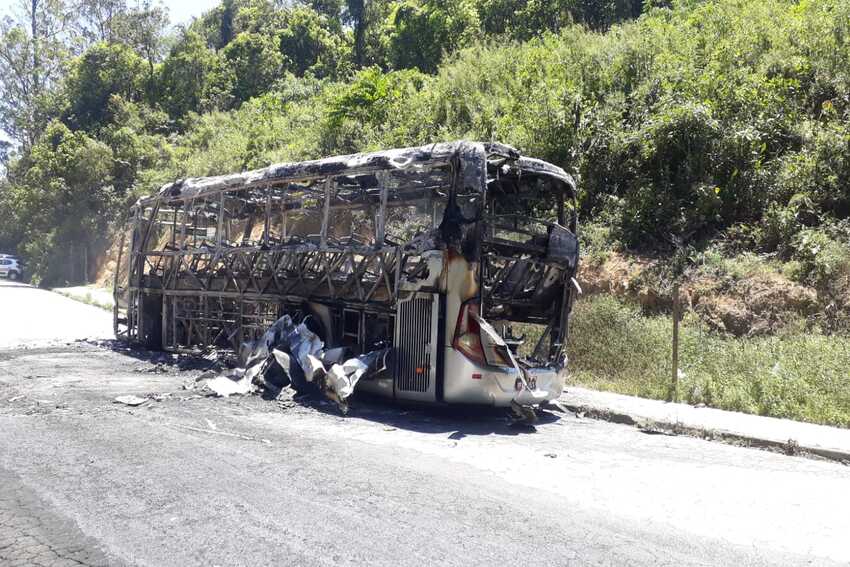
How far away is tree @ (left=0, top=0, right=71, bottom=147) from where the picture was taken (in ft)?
163

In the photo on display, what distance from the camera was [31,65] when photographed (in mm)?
51250

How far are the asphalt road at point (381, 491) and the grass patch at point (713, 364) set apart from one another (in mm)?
1842

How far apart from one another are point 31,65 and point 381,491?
56.5m

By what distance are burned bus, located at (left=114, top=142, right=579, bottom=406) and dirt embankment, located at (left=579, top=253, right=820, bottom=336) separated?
3253 mm

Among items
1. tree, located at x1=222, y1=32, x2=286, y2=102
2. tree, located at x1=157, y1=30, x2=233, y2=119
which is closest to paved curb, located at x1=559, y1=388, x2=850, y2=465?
tree, located at x1=222, y1=32, x2=286, y2=102

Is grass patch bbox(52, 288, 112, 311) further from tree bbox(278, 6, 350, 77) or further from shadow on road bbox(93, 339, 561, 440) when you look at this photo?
tree bbox(278, 6, 350, 77)

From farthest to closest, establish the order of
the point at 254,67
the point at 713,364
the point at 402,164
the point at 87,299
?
the point at 254,67, the point at 87,299, the point at 713,364, the point at 402,164

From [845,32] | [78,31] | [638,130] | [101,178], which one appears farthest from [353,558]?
[78,31]

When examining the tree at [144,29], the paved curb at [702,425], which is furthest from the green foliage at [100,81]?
the paved curb at [702,425]

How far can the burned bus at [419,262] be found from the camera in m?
7.95

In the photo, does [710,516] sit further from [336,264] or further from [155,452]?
[336,264]

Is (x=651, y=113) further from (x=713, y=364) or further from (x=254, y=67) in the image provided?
(x=254, y=67)

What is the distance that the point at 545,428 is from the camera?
27.6ft

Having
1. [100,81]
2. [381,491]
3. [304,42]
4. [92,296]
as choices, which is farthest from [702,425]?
[100,81]
